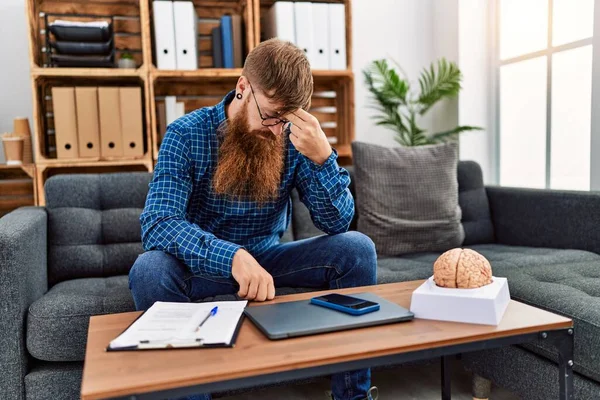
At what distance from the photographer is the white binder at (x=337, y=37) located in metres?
2.75

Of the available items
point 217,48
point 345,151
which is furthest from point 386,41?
point 217,48

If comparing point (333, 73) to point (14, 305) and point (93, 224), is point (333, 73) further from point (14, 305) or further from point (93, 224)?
point (14, 305)

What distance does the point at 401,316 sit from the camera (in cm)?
98

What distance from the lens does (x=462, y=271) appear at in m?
1.03

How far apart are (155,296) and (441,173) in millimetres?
1380

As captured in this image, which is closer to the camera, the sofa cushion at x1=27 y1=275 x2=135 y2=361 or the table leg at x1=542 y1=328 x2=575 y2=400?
the table leg at x1=542 y1=328 x2=575 y2=400

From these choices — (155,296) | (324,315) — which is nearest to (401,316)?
(324,315)

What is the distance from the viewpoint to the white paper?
0.85 meters

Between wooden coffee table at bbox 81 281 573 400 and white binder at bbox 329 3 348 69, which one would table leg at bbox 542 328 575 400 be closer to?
wooden coffee table at bbox 81 281 573 400

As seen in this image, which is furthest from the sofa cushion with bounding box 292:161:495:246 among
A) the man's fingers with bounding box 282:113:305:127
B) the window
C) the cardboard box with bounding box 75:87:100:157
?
the cardboard box with bounding box 75:87:100:157

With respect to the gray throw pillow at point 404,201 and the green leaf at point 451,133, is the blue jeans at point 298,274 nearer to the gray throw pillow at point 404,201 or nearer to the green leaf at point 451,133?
the gray throw pillow at point 404,201

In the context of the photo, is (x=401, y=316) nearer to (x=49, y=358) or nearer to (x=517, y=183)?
(x=49, y=358)

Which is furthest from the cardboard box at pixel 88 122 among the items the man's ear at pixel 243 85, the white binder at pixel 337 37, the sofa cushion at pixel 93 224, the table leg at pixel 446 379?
the table leg at pixel 446 379

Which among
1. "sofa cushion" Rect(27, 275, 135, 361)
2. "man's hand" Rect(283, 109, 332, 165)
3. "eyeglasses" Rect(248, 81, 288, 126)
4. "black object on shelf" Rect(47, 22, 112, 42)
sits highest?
"black object on shelf" Rect(47, 22, 112, 42)
